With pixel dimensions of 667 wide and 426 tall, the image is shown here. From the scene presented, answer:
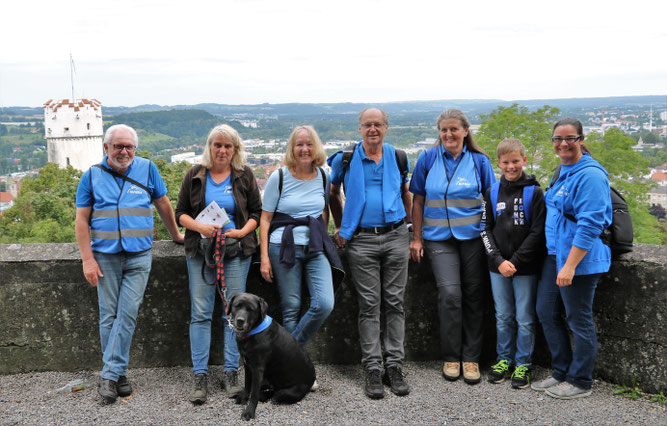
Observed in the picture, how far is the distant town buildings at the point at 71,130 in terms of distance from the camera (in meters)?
76.4

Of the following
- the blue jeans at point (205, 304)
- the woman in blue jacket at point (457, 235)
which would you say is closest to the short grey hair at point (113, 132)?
the blue jeans at point (205, 304)

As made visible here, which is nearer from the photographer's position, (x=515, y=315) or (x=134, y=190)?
(x=134, y=190)

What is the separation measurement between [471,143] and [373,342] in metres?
1.59

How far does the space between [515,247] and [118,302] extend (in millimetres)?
2682

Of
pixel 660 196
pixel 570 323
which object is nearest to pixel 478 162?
pixel 570 323

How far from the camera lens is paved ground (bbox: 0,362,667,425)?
3602mm

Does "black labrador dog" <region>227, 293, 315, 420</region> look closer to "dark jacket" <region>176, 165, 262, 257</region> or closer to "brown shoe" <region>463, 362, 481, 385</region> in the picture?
"dark jacket" <region>176, 165, 262, 257</region>

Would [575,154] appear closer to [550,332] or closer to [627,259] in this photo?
[627,259]

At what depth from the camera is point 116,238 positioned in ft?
12.4

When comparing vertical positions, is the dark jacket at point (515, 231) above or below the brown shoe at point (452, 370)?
above

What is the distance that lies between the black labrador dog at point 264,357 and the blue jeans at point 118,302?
0.72 m

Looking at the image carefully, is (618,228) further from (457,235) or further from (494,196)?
(457,235)

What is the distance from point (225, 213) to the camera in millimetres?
3885

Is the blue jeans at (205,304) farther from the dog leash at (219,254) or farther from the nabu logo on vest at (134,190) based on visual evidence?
the nabu logo on vest at (134,190)
